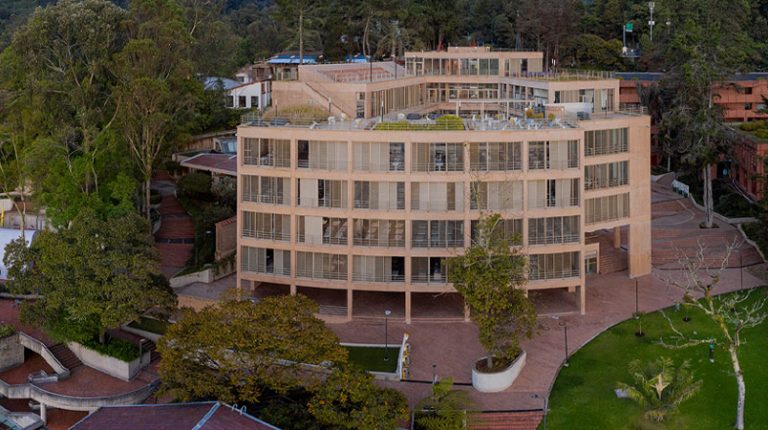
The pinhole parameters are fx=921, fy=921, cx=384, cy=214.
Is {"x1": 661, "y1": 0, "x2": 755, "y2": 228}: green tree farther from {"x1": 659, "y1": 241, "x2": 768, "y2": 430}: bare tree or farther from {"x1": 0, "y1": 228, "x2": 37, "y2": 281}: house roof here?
{"x1": 0, "y1": 228, "x2": 37, "y2": 281}: house roof

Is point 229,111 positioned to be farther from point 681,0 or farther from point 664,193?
point 681,0

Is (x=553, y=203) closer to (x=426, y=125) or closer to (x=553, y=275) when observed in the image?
(x=553, y=275)

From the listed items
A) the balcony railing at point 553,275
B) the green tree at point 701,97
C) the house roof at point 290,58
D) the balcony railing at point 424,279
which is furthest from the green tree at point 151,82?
the house roof at point 290,58

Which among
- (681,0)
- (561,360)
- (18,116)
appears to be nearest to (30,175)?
(18,116)

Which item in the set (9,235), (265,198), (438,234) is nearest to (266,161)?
(265,198)

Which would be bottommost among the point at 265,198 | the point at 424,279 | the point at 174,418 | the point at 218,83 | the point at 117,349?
the point at 174,418

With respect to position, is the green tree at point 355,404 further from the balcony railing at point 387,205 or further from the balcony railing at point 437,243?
the balcony railing at point 387,205
